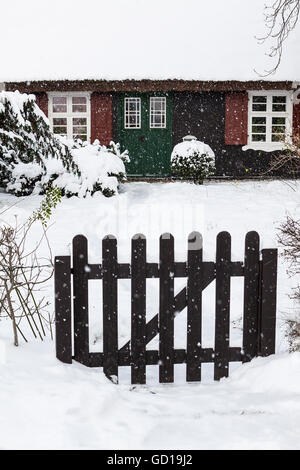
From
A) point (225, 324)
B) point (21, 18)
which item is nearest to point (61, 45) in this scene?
point (21, 18)

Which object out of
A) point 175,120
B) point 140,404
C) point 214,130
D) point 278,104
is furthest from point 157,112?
point 140,404

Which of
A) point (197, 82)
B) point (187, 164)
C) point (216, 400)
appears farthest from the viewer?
A: point (197, 82)

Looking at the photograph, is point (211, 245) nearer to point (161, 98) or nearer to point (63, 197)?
point (63, 197)

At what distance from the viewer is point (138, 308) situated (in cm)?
400

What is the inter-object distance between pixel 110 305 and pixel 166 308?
1.29 ft

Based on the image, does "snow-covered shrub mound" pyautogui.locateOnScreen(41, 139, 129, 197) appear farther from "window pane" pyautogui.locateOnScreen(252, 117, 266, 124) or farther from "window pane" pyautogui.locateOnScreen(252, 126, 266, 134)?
"window pane" pyautogui.locateOnScreen(252, 117, 266, 124)

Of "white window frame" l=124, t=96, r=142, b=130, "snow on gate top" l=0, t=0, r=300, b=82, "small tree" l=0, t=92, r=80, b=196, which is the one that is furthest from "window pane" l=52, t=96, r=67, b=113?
"small tree" l=0, t=92, r=80, b=196

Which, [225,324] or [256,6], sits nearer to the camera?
[225,324]

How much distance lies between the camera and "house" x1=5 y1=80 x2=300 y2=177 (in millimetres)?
16797

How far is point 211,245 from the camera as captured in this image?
8562mm

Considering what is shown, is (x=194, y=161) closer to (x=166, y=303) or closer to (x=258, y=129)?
(x=258, y=129)

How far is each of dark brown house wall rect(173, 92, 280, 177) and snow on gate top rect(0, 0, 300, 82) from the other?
0.85 meters
